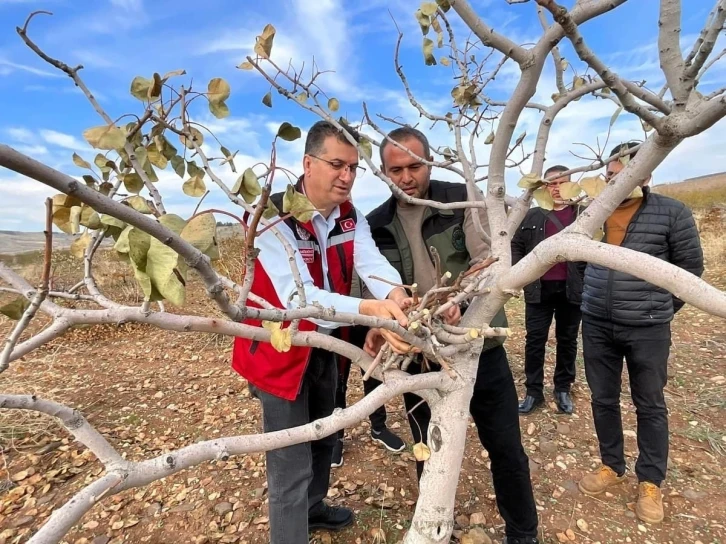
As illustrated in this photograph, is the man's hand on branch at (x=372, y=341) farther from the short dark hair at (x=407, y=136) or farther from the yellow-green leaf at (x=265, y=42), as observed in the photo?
the yellow-green leaf at (x=265, y=42)

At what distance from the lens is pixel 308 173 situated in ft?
6.13

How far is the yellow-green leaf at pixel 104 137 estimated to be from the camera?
82cm

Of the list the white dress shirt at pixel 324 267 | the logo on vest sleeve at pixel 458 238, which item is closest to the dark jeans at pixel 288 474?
the white dress shirt at pixel 324 267

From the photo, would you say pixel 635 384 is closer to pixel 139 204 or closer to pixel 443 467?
pixel 443 467

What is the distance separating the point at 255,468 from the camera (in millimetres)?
3182

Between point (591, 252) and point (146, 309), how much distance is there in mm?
1197

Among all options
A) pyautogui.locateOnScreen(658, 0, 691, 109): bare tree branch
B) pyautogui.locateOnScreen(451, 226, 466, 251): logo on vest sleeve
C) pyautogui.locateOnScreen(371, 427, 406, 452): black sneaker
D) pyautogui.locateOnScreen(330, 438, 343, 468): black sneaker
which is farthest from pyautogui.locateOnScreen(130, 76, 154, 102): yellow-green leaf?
pyautogui.locateOnScreen(371, 427, 406, 452): black sneaker

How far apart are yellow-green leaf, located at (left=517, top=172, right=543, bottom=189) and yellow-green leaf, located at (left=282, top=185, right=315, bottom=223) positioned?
2.27 ft

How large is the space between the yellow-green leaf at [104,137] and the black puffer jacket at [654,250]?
2.69 metres

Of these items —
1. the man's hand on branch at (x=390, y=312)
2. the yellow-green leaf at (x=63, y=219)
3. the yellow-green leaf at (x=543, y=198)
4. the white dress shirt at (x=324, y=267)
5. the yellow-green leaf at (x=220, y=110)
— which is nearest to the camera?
the yellow-green leaf at (x=63, y=219)

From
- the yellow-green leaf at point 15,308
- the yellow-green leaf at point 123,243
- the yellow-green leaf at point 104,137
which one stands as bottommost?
the yellow-green leaf at point 15,308

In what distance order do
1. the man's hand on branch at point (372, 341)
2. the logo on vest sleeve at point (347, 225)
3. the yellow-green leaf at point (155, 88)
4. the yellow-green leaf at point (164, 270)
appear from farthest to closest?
the logo on vest sleeve at point (347, 225), the man's hand on branch at point (372, 341), the yellow-green leaf at point (155, 88), the yellow-green leaf at point (164, 270)

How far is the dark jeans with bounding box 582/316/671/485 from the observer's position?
2.48m

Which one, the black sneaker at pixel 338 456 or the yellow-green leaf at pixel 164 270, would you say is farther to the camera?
the black sneaker at pixel 338 456
